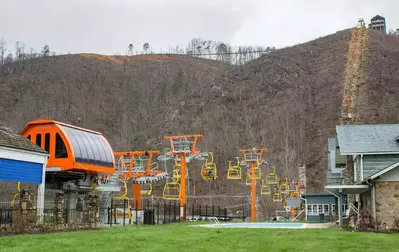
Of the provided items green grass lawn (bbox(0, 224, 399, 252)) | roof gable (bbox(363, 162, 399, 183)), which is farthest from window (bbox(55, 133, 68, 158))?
roof gable (bbox(363, 162, 399, 183))

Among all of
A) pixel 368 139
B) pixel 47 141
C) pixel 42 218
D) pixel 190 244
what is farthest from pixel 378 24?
pixel 190 244

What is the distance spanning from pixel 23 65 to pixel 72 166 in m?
108

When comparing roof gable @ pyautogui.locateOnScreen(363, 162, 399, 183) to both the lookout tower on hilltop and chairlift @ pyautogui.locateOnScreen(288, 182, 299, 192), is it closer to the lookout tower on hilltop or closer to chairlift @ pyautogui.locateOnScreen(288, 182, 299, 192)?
chairlift @ pyautogui.locateOnScreen(288, 182, 299, 192)

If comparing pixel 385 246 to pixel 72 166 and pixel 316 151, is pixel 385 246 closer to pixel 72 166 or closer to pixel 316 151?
Result: pixel 72 166

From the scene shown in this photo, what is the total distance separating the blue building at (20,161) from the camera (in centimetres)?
1931

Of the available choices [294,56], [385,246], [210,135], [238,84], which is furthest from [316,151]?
[385,246]

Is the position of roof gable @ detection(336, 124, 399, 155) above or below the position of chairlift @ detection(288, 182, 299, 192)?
above

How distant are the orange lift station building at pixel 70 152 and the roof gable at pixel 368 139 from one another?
40.1ft

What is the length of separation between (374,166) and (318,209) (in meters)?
20.2

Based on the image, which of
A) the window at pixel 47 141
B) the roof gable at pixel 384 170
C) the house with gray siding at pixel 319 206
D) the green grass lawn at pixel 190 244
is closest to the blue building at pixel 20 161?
the window at pixel 47 141

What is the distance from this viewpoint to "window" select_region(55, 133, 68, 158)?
23.4m

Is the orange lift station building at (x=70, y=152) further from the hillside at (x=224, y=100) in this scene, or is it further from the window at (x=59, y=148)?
the hillside at (x=224, y=100)

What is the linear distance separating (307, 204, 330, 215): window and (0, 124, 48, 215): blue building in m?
29.1

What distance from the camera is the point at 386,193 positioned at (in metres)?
23.8
